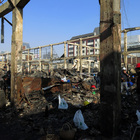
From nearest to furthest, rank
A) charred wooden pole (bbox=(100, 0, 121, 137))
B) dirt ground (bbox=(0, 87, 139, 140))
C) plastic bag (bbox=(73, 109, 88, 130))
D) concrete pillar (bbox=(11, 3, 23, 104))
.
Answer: charred wooden pole (bbox=(100, 0, 121, 137)) → dirt ground (bbox=(0, 87, 139, 140)) → plastic bag (bbox=(73, 109, 88, 130)) → concrete pillar (bbox=(11, 3, 23, 104))

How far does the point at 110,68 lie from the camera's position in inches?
135

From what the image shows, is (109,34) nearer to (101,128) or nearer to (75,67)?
(101,128)

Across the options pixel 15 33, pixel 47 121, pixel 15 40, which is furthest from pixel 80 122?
pixel 15 33

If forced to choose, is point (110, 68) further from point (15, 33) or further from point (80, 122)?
point (15, 33)

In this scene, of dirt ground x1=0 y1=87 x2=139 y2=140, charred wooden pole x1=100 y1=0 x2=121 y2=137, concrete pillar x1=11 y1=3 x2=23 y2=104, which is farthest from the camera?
concrete pillar x1=11 y1=3 x2=23 y2=104

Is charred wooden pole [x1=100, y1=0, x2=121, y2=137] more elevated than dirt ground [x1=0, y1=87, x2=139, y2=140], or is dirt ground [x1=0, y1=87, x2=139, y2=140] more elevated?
charred wooden pole [x1=100, y1=0, x2=121, y2=137]

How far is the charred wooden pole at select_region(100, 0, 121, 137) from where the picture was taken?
3361 millimetres

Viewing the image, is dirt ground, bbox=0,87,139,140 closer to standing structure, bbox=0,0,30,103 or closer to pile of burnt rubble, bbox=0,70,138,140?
pile of burnt rubble, bbox=0,70,138,140

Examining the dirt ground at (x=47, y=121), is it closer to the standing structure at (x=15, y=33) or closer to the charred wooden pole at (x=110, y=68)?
the charred wooden pole at (x=110, y=68)

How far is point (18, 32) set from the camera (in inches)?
281

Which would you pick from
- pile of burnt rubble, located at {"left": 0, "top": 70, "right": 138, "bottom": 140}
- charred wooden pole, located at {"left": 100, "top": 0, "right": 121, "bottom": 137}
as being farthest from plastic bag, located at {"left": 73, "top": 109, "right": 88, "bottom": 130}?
charred wooden pole, located at {"left": 100, "top": 0, "right": 121, "bottom": 137}

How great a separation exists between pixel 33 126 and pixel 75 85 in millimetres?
6154

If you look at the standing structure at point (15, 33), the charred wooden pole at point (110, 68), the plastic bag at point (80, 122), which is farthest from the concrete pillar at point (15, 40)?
the charred wooden pole at point (110, 68)

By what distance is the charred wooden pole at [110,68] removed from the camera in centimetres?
336
